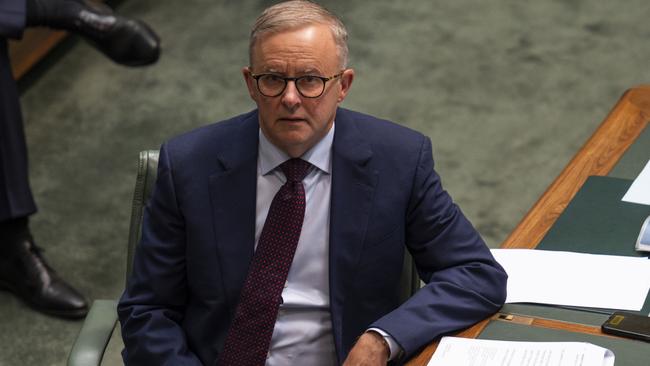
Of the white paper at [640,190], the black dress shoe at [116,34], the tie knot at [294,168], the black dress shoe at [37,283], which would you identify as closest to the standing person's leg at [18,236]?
the black dress shoe at [37,283]

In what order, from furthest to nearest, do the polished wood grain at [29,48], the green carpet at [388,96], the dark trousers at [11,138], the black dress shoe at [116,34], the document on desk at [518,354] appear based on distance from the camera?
the polished wood grain at [29,48] → the green carpet at [388,96] → the black dress shoe at [116,34] → the dark trousers at [11,138] → the document on desk at [518,354]

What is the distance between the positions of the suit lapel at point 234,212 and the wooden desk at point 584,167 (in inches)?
18.3

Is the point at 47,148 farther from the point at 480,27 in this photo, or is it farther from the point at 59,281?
the point at 480,27

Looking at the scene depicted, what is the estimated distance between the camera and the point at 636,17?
559cm

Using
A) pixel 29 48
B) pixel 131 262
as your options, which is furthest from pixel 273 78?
pixel 29 48

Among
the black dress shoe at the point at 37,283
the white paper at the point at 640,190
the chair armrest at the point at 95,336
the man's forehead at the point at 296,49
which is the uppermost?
the man's forehead at the point at 296,49

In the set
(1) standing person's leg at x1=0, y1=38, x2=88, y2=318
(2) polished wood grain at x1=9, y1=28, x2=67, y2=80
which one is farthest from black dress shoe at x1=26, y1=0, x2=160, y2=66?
(2) polished wood grain at x1=9, y1=28, x2=67, y2=80

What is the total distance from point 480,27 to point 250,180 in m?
3.30

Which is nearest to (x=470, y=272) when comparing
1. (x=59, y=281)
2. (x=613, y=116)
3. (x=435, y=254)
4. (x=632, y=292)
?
(x=435, y=254)

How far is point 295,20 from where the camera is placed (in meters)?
2.30

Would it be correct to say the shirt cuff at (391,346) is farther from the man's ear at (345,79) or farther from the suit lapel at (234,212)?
the man's ear at (345,79)

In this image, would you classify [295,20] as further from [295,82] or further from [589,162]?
[589,162]

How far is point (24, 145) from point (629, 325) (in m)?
2.23

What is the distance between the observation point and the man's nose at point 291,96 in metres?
2.29
